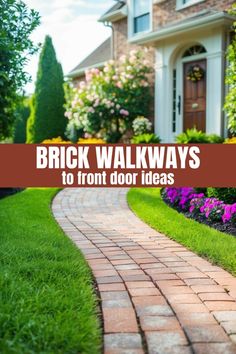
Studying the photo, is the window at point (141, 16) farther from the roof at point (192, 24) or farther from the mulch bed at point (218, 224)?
the mulch bed at point (218, 224)

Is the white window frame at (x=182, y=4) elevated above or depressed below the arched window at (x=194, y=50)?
above

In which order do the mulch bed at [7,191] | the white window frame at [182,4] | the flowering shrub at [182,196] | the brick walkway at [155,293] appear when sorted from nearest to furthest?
1. the brick walkway at [155,293]
2. the flowering shrub at [182,196]
3. the mulch bed at [7,191]
4. the white window frame at [182,4]

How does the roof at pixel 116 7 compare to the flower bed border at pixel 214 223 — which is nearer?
the flower bed border at pixel 214 223

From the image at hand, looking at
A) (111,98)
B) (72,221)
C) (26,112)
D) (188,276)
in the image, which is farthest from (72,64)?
(188,276)

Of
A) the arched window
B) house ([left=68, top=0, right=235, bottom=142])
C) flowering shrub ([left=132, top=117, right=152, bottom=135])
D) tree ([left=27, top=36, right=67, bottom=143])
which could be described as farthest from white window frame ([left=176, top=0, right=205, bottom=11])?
tree ([left=27, top=36, right=67, bottom=143])

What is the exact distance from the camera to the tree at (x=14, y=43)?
603cm

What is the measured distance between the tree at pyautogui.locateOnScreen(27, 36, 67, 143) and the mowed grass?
1183cm

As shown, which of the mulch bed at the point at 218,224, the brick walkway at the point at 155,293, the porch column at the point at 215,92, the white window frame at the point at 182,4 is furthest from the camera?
the white window frame at the point at 182,4

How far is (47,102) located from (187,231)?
1240 centimetres

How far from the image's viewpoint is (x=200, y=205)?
6.09m

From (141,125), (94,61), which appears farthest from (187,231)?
(94,61)

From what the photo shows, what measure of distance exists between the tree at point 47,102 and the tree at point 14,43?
30.4 ft

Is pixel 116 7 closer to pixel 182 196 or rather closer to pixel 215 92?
pixel 215 92

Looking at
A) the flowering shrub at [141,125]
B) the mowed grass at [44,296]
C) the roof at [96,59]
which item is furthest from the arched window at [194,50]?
the mowed grass at [44,296]
